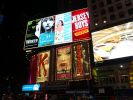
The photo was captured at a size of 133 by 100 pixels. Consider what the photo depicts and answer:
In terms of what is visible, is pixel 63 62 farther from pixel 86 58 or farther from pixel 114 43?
pixel 114 43

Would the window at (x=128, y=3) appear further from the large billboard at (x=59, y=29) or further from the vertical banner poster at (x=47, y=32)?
the vertical banner poster at (x=47, y=32)

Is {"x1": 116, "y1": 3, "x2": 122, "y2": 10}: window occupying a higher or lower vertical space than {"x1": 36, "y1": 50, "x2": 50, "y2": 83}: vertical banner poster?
higher

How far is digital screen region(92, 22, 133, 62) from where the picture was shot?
2791cm

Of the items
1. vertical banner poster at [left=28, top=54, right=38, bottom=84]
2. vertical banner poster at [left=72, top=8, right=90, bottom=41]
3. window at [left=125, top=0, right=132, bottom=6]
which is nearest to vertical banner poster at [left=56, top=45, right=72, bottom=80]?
vertical banner poster at [left=72, top=8, right=90, bottom=41]

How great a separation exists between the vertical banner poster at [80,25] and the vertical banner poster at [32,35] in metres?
7.19

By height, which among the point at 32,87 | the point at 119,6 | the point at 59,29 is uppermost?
the point at 119,6

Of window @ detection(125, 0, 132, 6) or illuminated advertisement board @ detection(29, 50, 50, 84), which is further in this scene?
window @ detection(125, 0, 132, 6)

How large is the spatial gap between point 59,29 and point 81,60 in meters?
Result: 6.85

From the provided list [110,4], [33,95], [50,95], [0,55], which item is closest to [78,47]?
[50,95]

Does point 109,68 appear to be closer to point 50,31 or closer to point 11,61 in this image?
point 50,31

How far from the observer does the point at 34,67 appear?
3559 centimetres

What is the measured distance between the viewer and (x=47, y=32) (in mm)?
33750

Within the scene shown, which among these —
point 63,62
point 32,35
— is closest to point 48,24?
point 32,35

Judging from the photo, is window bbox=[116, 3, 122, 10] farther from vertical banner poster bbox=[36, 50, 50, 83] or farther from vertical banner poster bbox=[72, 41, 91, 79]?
vertical banner poster bbox=[36, 50, 50, 83]
